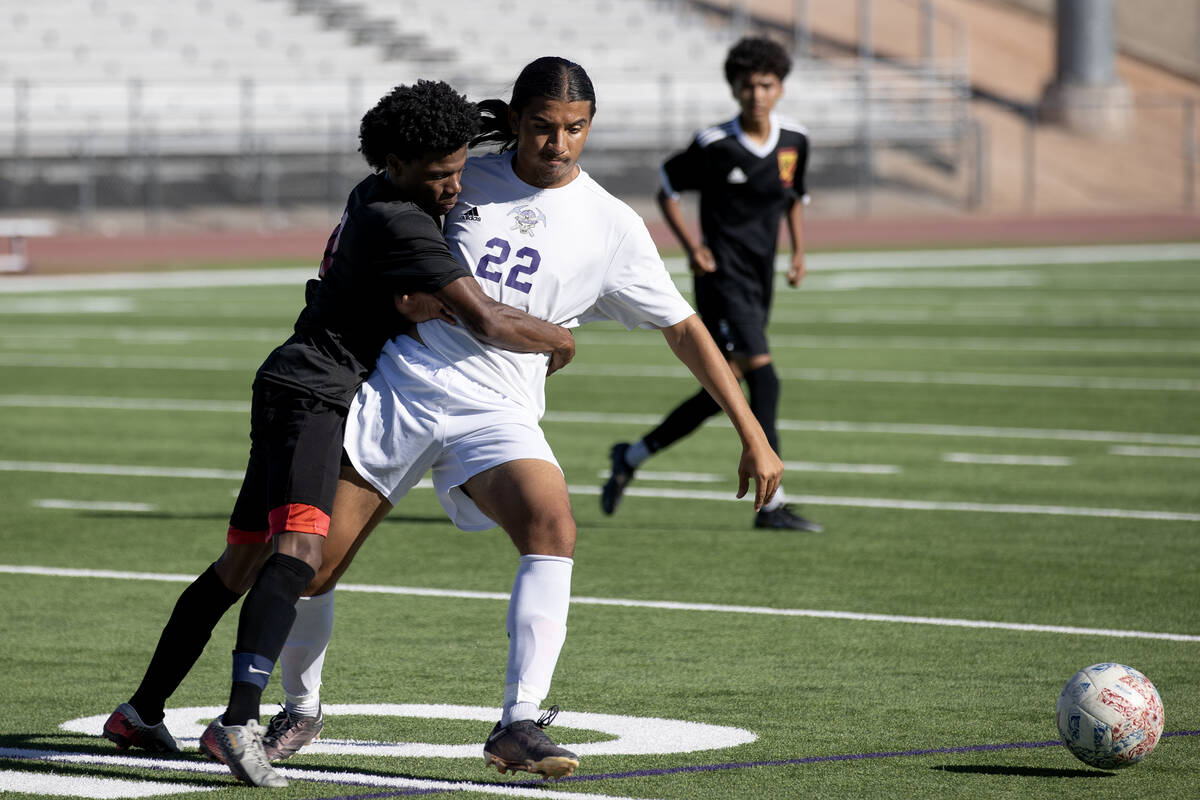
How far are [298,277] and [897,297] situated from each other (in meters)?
8.99

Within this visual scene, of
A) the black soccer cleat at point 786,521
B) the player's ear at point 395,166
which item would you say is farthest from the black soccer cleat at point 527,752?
the black soccer cleat at point 786,521

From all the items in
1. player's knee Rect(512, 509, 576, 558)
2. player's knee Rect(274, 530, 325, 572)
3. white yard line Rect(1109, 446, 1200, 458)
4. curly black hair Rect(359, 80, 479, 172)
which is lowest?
white yard line Rect(1109, 446, 1200, 458)

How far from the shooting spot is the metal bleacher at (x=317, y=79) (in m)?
35.8

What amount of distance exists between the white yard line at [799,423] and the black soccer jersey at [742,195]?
3.54m

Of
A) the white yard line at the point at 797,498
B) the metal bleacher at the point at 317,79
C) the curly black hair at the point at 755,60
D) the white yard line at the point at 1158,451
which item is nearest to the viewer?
the curly black hair at the point at 755,60

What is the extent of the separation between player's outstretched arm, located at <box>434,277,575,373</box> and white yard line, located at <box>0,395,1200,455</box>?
8.35 m

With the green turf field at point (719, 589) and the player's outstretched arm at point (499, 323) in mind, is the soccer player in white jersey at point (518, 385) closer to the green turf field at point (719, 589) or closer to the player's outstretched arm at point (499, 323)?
the player's outstretched arm at point (499, 323)

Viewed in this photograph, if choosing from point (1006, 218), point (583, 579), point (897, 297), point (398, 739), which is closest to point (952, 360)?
point (897, 297)

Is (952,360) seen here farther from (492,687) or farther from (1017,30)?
(1017,30)

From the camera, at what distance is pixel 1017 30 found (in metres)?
58.8

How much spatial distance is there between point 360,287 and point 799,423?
30.3 feet

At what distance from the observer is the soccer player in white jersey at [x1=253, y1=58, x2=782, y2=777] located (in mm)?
5156

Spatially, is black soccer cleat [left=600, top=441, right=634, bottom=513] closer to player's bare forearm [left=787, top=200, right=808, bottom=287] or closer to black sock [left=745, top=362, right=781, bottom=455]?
black sock [left=745, top=362, right=781, bottom=455]

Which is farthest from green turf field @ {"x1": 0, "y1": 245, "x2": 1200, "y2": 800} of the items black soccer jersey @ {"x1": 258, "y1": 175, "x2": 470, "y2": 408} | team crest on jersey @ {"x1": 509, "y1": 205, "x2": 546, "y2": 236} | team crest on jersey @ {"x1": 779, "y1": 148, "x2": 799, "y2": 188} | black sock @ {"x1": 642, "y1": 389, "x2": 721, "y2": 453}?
team crest on jersey @ {"x1": 779, "y1": 148, "x2": 799, "y2": 188}
